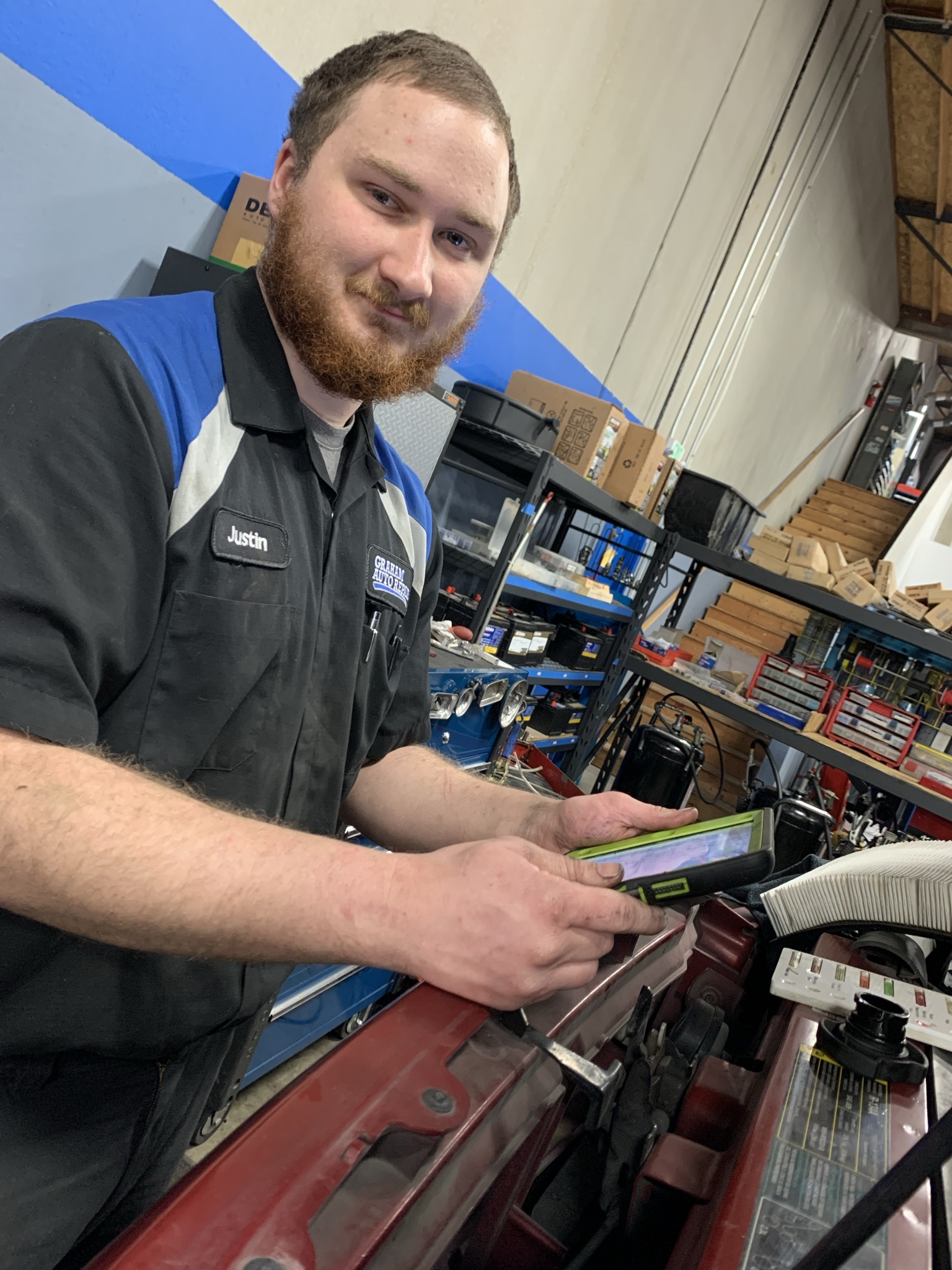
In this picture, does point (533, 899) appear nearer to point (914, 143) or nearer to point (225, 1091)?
point (225, 1091)

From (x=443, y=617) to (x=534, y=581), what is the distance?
522 millimetres

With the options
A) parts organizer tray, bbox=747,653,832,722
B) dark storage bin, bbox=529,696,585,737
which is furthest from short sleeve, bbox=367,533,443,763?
parts organizer tray, bbox=747,653,832,722

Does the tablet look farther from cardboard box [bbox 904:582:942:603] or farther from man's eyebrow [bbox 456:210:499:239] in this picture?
cardboard box [bbox 904:582:942:603]

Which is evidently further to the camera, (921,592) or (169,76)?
(921,592)

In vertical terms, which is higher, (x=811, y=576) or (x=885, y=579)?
(x=885, y=579)

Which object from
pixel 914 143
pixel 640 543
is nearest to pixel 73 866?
pixel 640 543

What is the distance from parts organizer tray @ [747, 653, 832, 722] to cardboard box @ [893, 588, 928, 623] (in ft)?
2.00

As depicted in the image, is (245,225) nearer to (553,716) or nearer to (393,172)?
(393,172)

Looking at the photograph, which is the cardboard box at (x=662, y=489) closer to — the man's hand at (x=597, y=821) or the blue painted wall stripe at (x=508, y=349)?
the blue painted wall stripe at (x=508, y=349)

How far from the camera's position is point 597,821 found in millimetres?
945

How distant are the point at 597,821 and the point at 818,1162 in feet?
1.28

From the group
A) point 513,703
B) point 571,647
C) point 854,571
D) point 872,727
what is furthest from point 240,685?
point 854,571

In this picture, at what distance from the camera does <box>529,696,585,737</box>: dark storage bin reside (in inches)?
176

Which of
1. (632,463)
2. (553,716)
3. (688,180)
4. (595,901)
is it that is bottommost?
(553,716)
